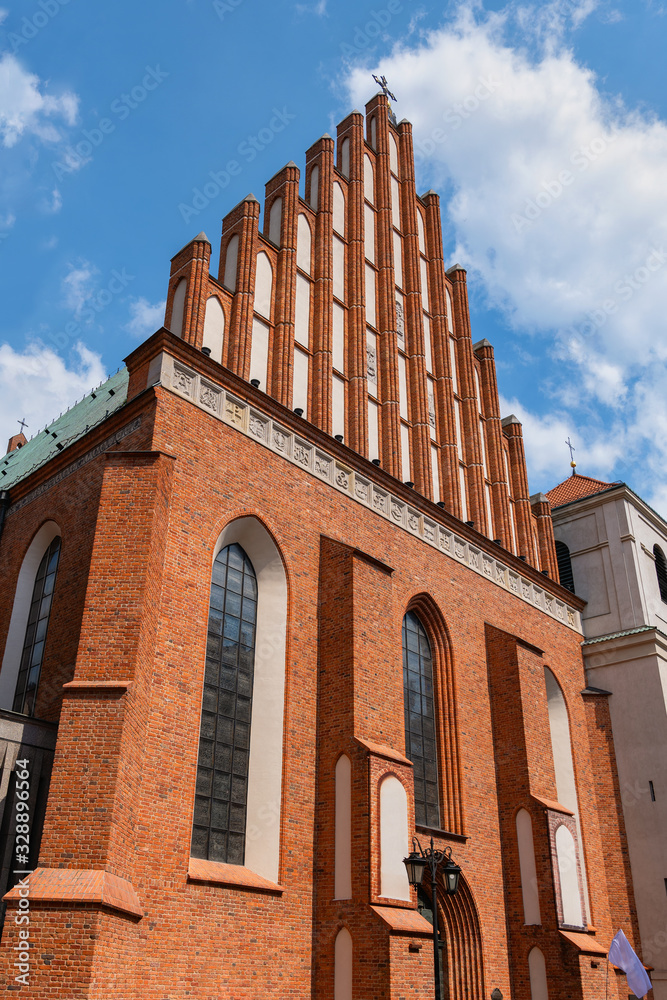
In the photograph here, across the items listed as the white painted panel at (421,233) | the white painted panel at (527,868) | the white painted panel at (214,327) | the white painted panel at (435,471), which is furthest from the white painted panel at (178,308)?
the white painted panel at (527,868)

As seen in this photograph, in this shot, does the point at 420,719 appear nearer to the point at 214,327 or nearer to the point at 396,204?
the point at 214,327

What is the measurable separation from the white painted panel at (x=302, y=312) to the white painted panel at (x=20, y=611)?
5.88 meters

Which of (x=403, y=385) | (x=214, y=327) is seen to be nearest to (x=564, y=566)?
(x=403, y=385)

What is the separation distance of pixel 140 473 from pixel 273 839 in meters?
5.62

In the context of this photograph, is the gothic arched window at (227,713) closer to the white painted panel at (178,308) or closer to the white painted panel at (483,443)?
the white painted panel at (178,308)

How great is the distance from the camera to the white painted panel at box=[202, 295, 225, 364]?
48.1 ft

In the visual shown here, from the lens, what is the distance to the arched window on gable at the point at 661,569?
78.7 feet

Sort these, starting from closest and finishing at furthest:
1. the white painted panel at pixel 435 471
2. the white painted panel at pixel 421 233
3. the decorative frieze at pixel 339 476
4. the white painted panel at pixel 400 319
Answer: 1. the decorative frieze at pixel 339 476
2. the white painted panel at pixel 435 471
3. the white painted panel at pixel 400 319
4. the white painted panel at pixel 421 233

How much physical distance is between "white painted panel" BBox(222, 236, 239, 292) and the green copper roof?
4.05 metres

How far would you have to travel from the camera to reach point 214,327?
1488cm

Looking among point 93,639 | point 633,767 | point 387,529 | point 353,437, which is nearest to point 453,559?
point 387,529

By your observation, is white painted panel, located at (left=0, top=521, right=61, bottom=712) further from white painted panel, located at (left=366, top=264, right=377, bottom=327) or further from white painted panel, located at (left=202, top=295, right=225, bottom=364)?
white painted panel, located at (left=366, top=264, right=377, bottom=327)

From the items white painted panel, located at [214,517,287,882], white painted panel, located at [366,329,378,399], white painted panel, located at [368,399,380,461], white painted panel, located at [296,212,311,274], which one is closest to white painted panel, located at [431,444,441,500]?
white painted panel, located at [368,399,380,461]

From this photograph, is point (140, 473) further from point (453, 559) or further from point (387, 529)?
point (453, 559)
